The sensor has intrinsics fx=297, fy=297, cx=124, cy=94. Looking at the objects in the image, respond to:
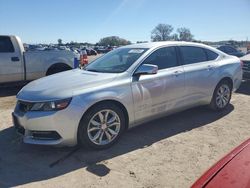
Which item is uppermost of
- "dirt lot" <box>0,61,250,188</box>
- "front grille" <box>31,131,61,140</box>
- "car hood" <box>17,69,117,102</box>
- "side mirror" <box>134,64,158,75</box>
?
"side mirror" <box>134,64,158,75</box>

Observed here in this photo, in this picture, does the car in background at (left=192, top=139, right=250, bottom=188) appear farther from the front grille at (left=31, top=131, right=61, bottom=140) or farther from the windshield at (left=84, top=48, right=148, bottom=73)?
the windshield at (left=84, top=48, right=148, bottom=73)

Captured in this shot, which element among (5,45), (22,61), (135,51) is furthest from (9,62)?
(135,51)

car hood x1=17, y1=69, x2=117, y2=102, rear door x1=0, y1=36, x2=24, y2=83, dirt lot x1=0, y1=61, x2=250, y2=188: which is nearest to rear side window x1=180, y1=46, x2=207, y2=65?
dirt lot x1=0, y1=61, x2=250, y2=188

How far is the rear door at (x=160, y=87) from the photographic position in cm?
472

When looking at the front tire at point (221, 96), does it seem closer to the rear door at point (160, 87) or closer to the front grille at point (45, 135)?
the rear door at point (160, 87)

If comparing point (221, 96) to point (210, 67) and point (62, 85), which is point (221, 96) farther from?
point (62, 85)

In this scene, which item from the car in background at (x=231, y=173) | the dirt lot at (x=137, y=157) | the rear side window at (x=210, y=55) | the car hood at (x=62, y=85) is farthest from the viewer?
the rear side window at (x=210, y=55)

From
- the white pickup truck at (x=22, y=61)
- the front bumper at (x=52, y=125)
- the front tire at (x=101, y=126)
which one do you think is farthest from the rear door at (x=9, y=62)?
the front tire at (x=101, y=126)

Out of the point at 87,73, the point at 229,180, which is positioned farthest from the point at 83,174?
the point at 229,180

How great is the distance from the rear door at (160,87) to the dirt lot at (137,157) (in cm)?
45

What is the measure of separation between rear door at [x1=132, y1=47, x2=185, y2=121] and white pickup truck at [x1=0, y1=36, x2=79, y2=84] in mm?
5206

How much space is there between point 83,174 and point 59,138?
67 centimetres

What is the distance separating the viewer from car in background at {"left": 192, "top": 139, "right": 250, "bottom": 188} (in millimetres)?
1780

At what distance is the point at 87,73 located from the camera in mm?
4977
